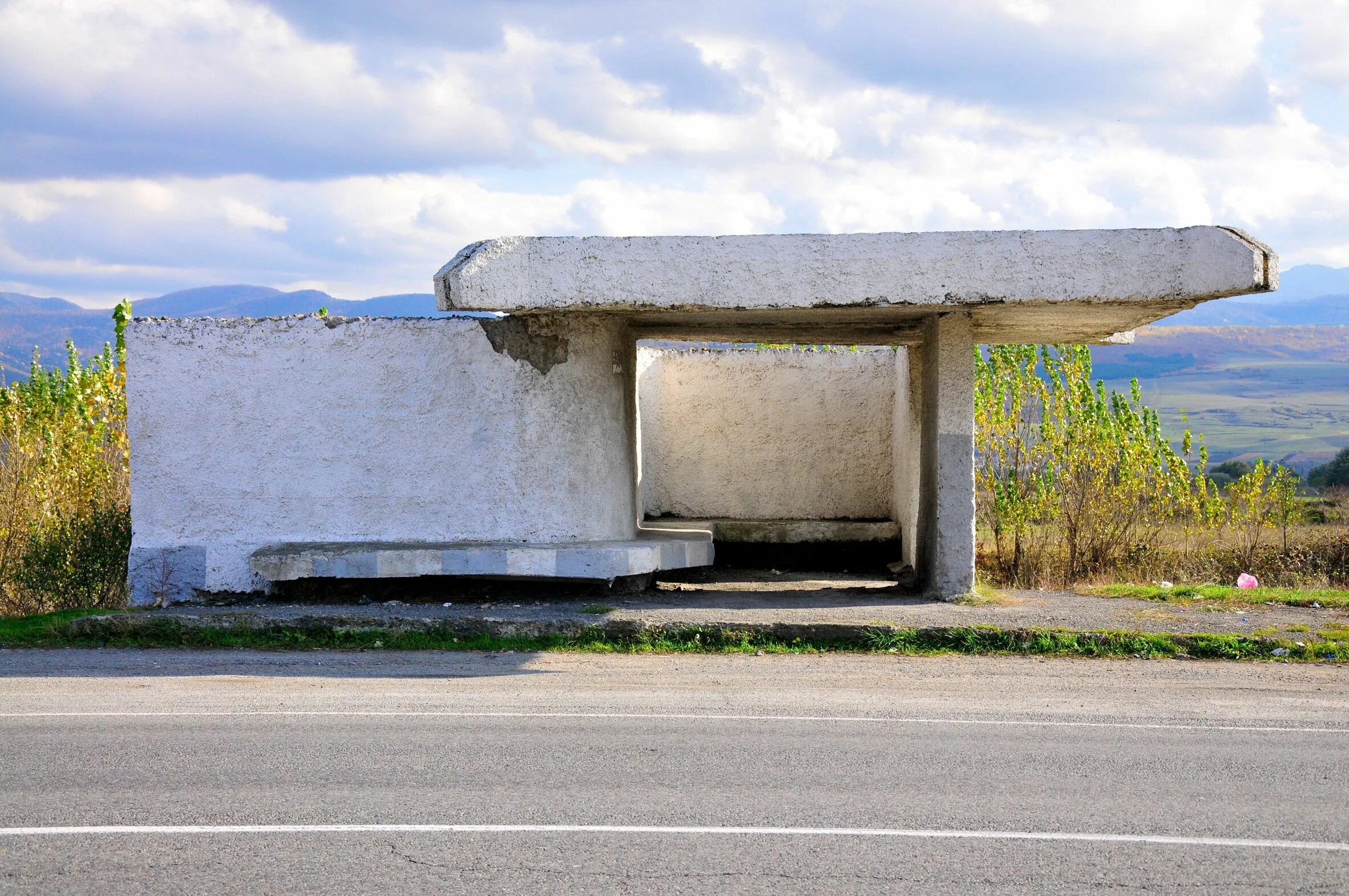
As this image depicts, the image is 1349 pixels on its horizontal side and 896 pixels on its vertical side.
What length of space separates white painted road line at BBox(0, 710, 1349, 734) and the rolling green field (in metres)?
58.0

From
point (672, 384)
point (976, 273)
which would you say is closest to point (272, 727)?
point (976, 273)

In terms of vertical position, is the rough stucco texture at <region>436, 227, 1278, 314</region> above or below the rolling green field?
below

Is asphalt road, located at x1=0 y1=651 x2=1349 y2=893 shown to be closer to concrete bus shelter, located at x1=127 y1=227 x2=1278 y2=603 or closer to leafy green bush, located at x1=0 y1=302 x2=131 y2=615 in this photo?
concrete bus shelter, located at x1=127 y1=227 x2=1278 y2=603

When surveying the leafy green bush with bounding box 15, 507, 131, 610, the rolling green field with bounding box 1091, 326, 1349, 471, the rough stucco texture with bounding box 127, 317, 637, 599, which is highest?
the rolling green field with bounding box 1091, 326, 1349, 471

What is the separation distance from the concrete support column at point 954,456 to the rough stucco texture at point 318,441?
353 centimetres

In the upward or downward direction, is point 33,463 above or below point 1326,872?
above

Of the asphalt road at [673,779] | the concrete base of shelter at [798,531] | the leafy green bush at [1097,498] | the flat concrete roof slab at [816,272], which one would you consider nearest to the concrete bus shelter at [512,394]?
the flat concrete roof slab at [816,272]

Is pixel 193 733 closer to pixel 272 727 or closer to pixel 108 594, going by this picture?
pixel 272 727

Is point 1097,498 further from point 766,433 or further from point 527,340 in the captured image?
point 527,340

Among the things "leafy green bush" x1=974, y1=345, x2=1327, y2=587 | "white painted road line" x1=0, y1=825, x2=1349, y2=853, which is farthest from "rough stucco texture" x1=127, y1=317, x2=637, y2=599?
"leafy green bush" x1=974, y1=345, x2=1327, y2=587

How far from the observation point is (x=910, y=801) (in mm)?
6094

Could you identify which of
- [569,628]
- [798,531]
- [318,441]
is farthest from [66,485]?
[798,531]

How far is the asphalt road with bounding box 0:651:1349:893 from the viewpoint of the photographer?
5.12 m

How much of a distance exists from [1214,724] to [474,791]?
478 centimetres
